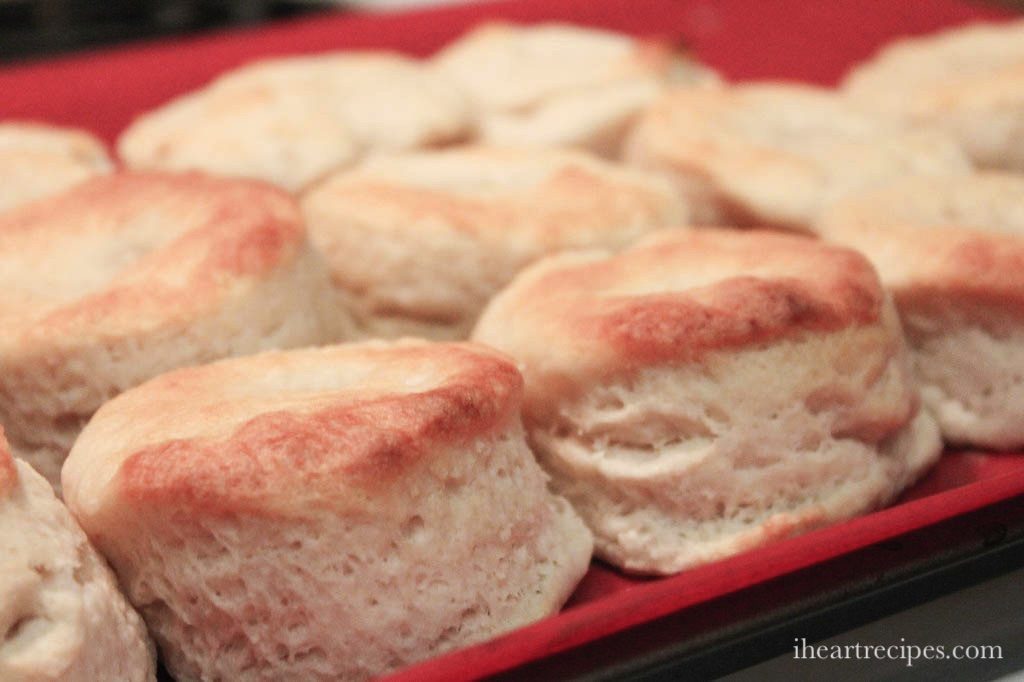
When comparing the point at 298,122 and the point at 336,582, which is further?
the point at 298,122

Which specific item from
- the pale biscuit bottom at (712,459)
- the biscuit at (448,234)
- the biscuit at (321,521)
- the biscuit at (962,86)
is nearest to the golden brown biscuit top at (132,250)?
the biscuit at (448,234)

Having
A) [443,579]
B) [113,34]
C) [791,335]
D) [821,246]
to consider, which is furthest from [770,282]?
[113,34]

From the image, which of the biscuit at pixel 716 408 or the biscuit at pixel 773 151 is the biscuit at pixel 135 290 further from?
the biscuit at pixel 773 151

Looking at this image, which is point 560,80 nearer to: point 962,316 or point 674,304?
point 962,316

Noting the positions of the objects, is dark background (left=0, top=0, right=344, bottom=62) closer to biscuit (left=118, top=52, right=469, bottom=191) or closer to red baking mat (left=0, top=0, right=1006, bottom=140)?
red baking mat (left=0, top=0, right=1006, bottom=140)

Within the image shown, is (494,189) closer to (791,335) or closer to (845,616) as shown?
(791,335)

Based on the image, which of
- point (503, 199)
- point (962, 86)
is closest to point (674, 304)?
point (503, 199)
